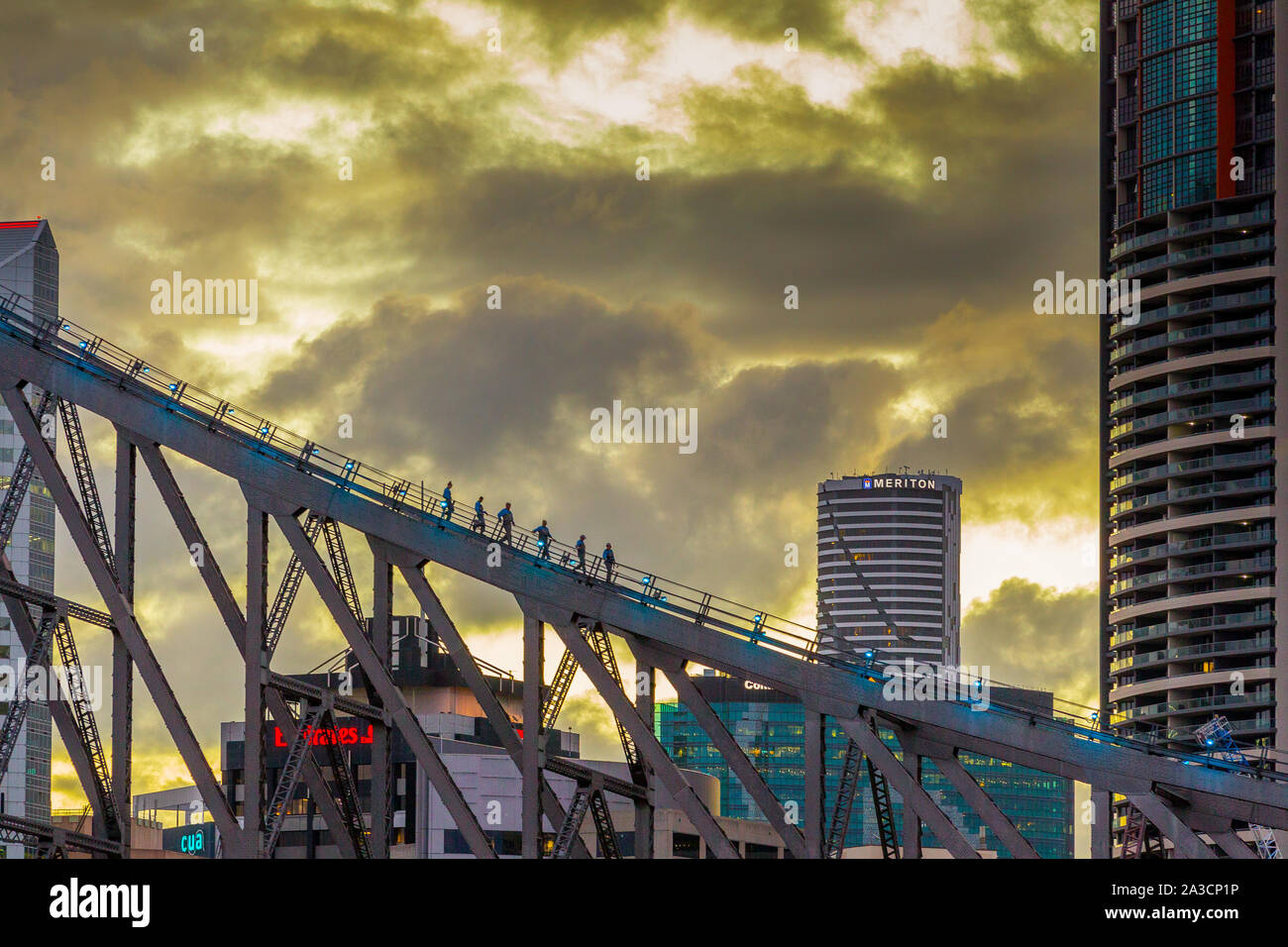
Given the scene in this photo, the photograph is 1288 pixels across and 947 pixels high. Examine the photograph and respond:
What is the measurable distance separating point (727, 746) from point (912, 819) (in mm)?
6823

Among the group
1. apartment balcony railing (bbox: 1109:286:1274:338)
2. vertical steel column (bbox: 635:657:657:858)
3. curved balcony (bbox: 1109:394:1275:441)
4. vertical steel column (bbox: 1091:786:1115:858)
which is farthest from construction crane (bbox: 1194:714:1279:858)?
apartment balcony railing (bbox: 1109:286:1274:338)

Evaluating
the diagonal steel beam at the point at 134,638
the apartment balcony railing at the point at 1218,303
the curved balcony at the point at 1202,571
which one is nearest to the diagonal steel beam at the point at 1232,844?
the diagonal steel beam at the point at 134,638

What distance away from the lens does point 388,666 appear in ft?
264

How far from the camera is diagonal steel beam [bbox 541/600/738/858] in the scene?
7406 cm

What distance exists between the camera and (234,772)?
184000mm

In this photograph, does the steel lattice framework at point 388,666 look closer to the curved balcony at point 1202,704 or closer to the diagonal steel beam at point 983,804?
the diagonal steel beam at point 983,804

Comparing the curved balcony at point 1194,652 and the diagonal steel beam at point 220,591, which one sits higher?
the curved balcony at point 1194,652

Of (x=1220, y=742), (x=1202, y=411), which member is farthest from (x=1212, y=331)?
(x=1220, y=742)

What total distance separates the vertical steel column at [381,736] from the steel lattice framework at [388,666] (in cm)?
10

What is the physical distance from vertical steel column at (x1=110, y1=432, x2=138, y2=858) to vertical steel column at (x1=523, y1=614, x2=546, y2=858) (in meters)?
14.2

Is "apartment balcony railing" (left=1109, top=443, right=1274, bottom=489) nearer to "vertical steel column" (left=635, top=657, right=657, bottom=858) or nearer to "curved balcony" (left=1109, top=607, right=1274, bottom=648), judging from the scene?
"curved balcony" (left=1109, top=607, right=1274, bottom=648)

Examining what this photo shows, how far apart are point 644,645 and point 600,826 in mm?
6751

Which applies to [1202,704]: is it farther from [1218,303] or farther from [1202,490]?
[1218,303]

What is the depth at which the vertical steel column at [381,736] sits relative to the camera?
77.7 m
